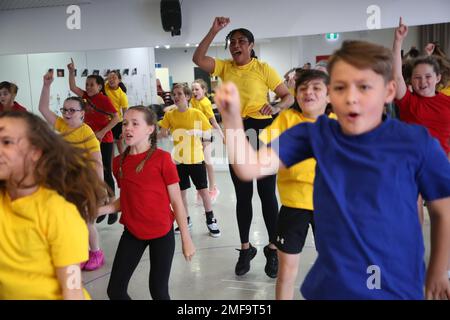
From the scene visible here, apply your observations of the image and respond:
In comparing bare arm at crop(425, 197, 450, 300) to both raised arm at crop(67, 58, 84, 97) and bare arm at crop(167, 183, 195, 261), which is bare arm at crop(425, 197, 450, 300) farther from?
raised arm at crop(67, 58, 84, 97)

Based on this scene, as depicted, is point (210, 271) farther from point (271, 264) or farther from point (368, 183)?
point (368, 183)

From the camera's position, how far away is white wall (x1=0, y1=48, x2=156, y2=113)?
6832 mm

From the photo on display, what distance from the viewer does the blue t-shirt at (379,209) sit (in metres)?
1.26

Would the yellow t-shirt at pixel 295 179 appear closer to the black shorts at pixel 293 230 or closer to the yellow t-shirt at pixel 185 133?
the black shorts at pixel 293 230

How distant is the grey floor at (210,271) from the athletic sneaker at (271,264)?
0.16 ft

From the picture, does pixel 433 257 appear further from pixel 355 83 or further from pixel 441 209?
pixel 355 83

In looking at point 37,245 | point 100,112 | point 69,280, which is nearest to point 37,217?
point 37,245

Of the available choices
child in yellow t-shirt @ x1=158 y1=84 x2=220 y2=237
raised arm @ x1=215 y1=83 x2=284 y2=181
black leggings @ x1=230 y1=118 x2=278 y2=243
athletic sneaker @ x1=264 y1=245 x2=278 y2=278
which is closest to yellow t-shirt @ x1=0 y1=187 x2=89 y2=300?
raised arm @ x1=215 y1=83 x2=284 y2=181

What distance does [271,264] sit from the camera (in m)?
3.39

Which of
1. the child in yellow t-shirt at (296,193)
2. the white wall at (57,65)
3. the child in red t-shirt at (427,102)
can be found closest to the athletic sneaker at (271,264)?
the child in yellow t-shirt at (296,193)

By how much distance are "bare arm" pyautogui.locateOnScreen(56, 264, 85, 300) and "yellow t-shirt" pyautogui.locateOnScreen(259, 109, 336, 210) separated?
1219mm

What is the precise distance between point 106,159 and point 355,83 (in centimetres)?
415

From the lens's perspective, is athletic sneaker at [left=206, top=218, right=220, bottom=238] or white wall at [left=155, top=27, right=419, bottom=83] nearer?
athletic sneaker at [left=206, top=218, right=220, bottom=238]

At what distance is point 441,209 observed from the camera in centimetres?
138
